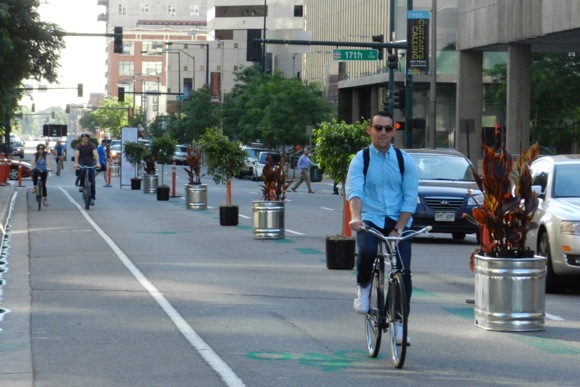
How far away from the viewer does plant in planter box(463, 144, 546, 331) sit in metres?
11.6

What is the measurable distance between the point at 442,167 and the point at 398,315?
15.5 metres

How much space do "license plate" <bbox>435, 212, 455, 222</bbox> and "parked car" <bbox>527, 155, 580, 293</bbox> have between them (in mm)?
5920

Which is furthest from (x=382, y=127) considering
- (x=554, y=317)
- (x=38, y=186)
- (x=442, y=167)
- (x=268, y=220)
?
(x=38, y=186)

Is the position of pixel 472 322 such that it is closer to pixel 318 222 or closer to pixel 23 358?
pixel 23 358

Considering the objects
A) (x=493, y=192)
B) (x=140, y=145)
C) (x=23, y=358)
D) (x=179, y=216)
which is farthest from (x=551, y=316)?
(x=140, y=145)

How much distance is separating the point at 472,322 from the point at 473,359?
7.76ft

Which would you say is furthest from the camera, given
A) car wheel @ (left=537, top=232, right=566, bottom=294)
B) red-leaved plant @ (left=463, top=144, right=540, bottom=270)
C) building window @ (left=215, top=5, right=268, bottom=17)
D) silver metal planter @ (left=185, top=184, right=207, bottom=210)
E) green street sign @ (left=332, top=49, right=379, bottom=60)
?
building window @ (left=215, top=5, right=268, bottom=17)

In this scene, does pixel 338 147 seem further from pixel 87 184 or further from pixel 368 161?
pixel 87 184

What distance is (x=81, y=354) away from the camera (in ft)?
33.6

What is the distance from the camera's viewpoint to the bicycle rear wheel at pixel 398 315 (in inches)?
362

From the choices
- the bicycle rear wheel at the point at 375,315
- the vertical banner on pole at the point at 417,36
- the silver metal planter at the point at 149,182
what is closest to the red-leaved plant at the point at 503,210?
the bicycle rear wheel at the point at 375,315

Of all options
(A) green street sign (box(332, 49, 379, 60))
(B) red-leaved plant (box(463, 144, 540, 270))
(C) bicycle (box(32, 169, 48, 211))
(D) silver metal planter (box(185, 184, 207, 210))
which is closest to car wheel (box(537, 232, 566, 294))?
(B) red-leaved plant (box(463, 144, 540, 270))

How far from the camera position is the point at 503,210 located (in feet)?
38.9

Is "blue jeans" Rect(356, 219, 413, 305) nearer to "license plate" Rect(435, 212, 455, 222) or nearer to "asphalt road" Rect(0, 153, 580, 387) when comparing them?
"asphalt road" Rect(0, 153, 580, 387)
